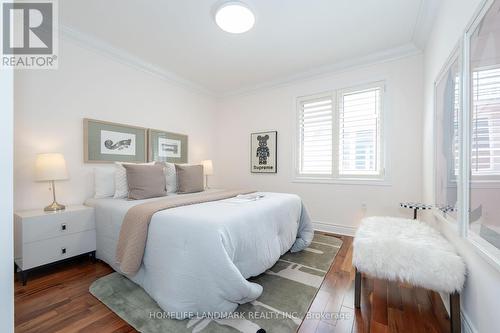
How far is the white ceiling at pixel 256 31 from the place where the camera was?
2141 mm

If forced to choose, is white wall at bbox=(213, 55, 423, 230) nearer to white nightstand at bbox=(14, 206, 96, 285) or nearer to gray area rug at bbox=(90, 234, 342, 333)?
gray area rug at bbox=(90, 234, 342, 333)

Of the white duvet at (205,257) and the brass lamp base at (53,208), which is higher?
the brass lamp base at (53,208)

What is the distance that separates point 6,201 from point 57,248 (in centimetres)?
158

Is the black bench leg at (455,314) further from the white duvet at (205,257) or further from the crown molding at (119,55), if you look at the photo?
the crown molding at (119,55)

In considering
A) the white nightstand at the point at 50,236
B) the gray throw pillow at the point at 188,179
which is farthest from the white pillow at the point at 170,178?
the white nightstand at the point at 50,236

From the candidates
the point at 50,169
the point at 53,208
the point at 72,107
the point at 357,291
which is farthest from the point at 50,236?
the point at 357,291

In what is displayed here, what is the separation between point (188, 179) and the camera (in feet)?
10.1

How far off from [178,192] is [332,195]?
230 cm

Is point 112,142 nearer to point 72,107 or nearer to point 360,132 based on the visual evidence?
point 72,107

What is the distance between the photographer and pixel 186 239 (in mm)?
1469

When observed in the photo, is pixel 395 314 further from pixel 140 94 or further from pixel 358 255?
pixel 140 94

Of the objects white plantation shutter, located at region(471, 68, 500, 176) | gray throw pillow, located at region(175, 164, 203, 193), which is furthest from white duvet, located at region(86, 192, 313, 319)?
white plantation shutter, located at region(471, 68, 500, 176)

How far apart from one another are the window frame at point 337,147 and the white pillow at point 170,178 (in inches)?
75.6

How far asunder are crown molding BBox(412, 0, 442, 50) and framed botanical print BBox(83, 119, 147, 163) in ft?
11.9
